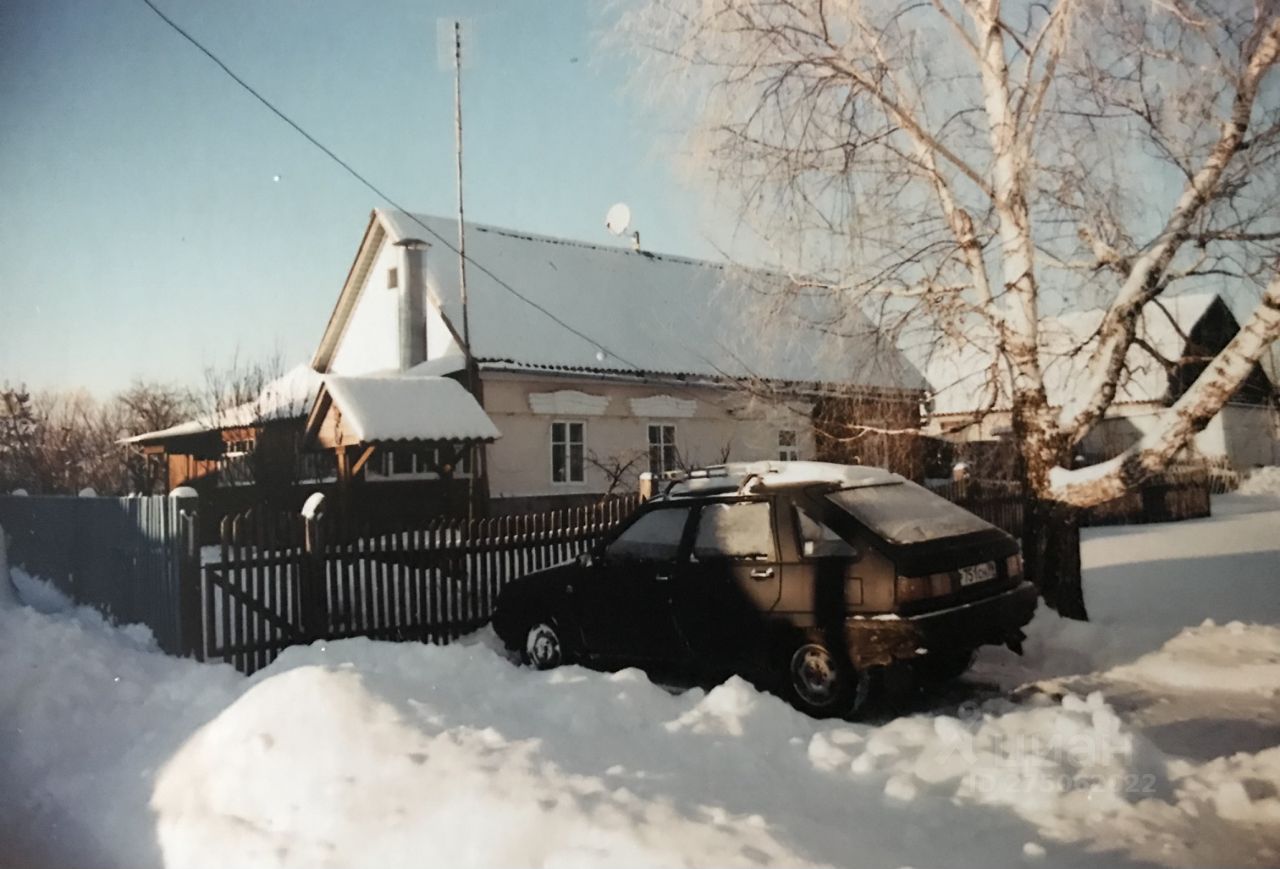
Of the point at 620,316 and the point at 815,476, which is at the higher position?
the point at 620,316

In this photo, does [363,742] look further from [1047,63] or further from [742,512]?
[1047,63]

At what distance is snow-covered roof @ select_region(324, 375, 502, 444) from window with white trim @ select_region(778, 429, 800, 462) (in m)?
5.25

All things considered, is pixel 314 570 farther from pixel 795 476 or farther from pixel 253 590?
pixel 795 476

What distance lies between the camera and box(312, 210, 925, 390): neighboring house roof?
340 inches

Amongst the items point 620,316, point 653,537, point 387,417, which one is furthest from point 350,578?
point 620,316

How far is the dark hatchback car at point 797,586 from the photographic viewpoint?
5113mm

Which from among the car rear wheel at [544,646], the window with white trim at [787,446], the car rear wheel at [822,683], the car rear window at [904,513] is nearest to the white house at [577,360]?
the window with white trim at [787,446]

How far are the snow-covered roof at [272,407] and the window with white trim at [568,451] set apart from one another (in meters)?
4.14

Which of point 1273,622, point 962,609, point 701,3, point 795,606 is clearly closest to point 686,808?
point 795,606

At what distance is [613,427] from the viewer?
14.0 meters

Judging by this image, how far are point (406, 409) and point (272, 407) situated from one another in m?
2.41

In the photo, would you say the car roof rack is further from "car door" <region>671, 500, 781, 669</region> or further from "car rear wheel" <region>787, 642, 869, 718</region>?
"car rear wheel" <region>787, 642, 869, 718</region>

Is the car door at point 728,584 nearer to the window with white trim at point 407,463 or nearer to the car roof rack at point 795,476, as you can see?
the car roof rack at point 795,476

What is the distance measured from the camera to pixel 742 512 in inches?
231
